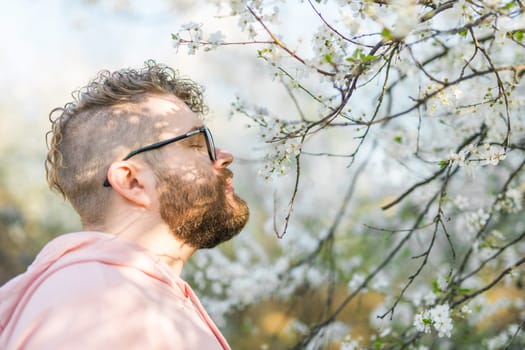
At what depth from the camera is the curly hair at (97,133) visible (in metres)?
1.78

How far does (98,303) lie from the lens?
138cm

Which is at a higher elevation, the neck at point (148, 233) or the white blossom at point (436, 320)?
the neck at point (148, 233)

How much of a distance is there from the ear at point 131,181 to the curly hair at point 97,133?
0.20ft

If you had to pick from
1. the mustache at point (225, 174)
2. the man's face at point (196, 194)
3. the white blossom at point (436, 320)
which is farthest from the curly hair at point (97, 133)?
the white blossom at point (436, 320)

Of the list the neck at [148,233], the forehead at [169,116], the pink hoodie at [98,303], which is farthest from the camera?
the forehead at [169,116]

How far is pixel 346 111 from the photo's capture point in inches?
67.9

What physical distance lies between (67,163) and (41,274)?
1.48 ft

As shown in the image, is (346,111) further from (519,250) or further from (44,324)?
(519,250)

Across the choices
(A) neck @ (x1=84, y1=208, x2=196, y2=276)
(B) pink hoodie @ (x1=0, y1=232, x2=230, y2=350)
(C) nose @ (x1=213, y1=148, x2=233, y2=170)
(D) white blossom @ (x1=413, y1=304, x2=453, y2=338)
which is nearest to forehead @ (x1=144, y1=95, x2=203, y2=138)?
(C) nose @ (x1=213, y1=148, x2=233, y2=170)

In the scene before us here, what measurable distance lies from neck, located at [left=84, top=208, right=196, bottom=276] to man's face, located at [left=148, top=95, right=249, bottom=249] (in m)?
0.03

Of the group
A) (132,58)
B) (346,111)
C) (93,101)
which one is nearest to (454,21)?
(346,111)

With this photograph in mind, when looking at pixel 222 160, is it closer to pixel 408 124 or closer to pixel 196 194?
pixel 196 194

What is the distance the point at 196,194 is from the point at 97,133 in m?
0.36

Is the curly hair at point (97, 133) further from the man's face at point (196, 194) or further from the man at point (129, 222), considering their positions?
the man's face at point (196, 194)
